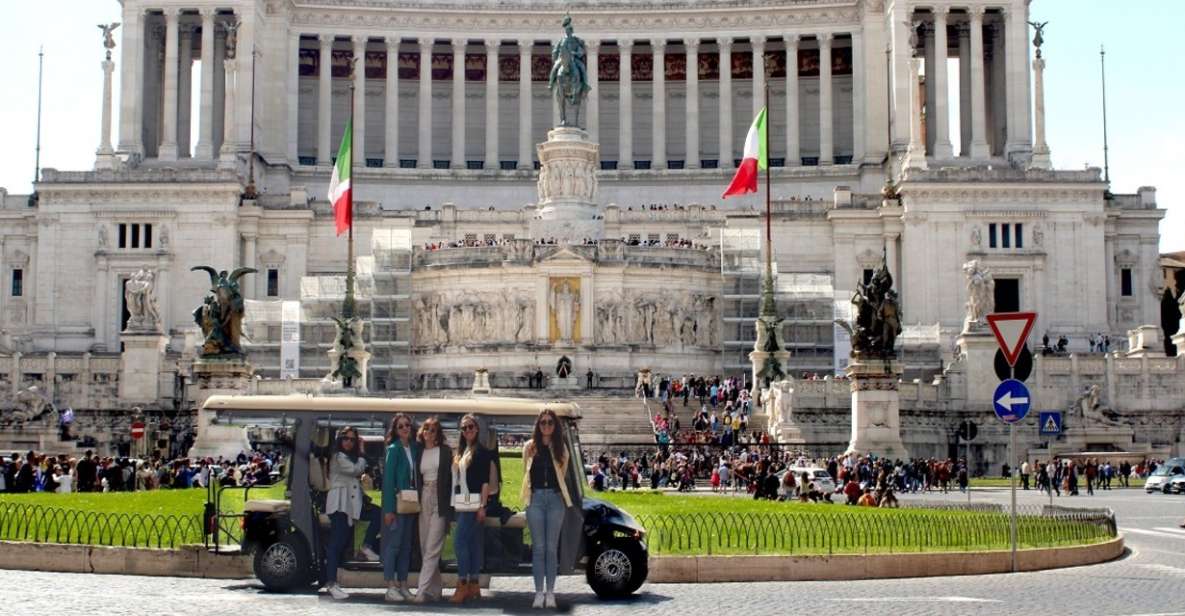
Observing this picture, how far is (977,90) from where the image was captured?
339 feet

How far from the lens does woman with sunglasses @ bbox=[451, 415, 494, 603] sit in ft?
71.0

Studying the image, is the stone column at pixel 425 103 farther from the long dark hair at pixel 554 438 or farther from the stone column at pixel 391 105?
the long dark hair at pixel 554 438

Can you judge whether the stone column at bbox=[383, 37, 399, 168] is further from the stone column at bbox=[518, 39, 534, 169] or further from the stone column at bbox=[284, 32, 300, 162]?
→ the stone column at bbox=[518, 39, 534, 169]

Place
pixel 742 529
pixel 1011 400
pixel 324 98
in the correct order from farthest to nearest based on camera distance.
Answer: pixel 324 98, pixel 742 529, pixel 1011 400

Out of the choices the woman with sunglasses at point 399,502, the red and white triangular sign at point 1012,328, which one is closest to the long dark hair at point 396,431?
the woman with sunglasses at point 399,502

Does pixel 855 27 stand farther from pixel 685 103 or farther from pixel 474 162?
pixel 474 162

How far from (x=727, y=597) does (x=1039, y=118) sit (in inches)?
3178

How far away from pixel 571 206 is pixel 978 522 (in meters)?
59.4

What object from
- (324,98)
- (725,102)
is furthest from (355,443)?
(725,102)

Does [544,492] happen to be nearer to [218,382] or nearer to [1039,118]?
[218,382]

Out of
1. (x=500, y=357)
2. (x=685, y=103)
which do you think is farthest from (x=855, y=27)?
A: (x=500, y=357)

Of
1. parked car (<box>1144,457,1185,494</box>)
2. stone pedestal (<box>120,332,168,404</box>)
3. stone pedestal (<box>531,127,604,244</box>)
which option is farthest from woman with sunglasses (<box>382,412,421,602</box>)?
stone pedestal (<box>531,127,604,244</box>)

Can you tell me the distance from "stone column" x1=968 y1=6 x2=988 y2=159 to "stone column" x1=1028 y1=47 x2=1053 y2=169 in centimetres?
327

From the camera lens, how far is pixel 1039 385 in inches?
2721
